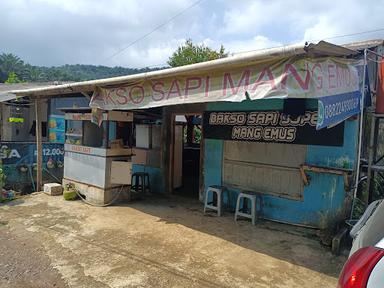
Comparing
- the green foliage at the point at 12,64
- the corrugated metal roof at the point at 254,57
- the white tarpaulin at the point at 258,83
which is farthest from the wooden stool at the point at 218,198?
the green foliage at the point at 12,64

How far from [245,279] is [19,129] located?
1196cm

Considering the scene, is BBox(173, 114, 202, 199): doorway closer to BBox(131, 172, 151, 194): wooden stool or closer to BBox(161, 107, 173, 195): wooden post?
BBox(161, 107, 173, 195): wooden post

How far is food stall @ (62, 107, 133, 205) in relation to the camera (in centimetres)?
718

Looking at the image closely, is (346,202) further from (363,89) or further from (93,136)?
(93,136)

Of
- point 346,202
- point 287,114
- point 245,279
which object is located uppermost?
point 287,114

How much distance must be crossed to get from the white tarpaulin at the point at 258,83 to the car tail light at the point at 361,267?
95.3 inches

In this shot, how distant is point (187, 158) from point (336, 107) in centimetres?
868

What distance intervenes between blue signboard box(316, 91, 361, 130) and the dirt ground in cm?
193

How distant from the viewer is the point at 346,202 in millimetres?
5371

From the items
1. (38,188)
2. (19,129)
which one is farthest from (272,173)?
(19,129)

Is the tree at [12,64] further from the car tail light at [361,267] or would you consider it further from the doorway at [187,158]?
the car tail light at [361,267]

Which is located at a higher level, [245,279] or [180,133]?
[180,133]

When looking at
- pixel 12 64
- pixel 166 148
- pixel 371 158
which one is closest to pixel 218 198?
pixel 166 148

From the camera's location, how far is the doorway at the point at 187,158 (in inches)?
348
